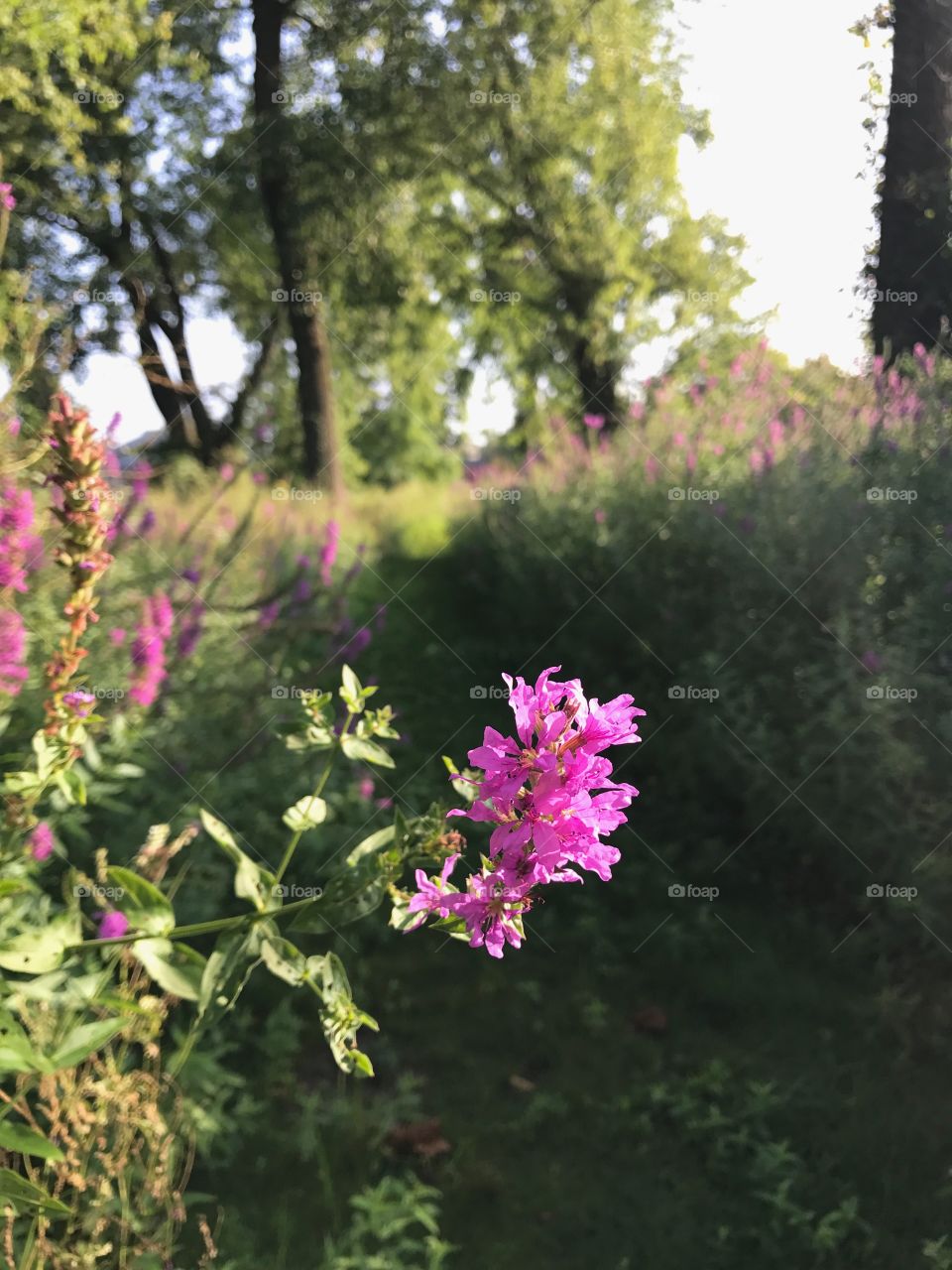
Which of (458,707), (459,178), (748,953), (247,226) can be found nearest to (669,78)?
(459,178)

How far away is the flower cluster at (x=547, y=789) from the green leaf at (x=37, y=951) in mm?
671

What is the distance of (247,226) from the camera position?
11.7 metres

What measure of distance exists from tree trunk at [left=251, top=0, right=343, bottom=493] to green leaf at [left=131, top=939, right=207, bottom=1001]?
9.49 meters

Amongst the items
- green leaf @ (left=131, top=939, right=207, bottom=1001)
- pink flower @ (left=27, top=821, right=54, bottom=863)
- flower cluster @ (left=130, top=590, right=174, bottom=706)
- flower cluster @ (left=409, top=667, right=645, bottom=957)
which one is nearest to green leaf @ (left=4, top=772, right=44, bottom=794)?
green leaf @ (left=131, top=939, right=207, bottom=1001)

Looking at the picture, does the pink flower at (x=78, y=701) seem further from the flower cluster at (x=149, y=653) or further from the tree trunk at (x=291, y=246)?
the tree trunk at (x=291, y=246)

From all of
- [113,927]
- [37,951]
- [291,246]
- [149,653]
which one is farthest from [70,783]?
[291,246]

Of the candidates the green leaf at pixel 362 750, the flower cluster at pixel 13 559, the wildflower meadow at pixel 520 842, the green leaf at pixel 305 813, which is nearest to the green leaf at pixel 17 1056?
the wildflower meadow at pixel 520 842

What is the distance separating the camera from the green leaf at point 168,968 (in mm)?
1381

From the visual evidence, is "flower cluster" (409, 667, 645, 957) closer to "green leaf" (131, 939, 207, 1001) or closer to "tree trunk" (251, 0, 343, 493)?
"green leaf" (131, 939, 207, 1001)

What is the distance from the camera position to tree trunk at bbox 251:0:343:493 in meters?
9.59

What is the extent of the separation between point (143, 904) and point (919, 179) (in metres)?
3.77

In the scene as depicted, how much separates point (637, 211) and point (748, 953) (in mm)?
10496

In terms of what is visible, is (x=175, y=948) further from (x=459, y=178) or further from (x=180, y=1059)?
(x=459, y=178)

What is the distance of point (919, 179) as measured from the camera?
3.63m
